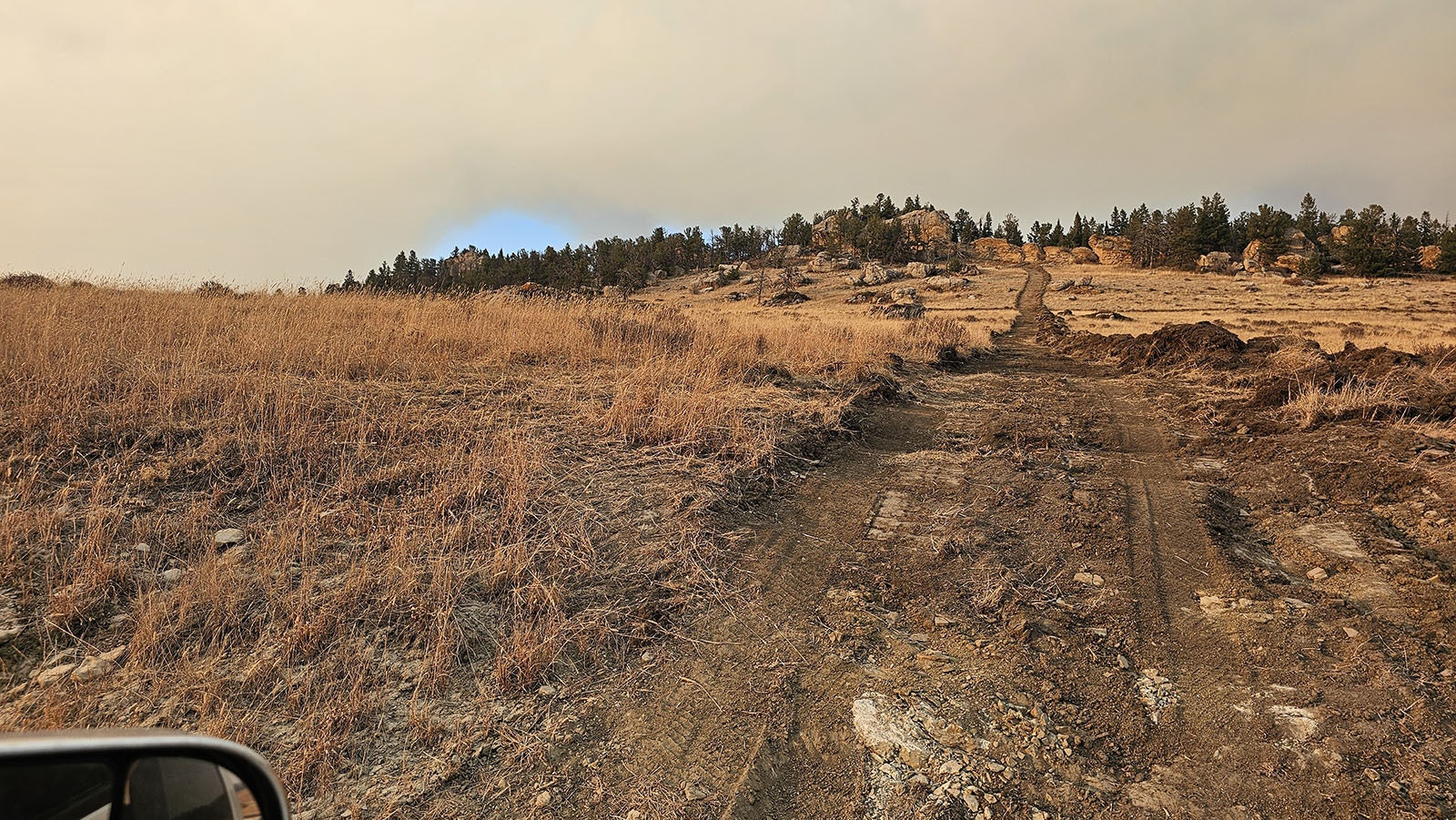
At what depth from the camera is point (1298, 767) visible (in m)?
2.60

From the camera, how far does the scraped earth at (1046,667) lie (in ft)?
8.43

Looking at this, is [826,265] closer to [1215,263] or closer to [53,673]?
[1215,263]

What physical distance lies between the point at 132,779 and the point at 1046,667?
3558 mm

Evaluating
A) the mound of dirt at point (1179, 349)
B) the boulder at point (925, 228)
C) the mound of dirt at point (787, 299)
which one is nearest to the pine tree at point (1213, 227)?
the boulder at point (925, 228)

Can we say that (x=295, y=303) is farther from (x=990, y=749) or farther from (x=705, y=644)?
(x=990, y=749)

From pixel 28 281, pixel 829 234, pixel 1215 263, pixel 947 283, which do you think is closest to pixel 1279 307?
pixel 947 283

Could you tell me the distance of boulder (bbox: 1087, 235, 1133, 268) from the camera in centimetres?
9138

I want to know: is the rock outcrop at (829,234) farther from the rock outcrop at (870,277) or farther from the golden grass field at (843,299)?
the rock outcrop at (870,277)

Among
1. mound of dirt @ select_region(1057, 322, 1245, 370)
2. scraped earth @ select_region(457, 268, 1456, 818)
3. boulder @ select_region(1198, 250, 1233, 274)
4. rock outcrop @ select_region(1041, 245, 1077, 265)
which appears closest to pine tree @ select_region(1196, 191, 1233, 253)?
boulder @ select_region(1198, 250, 1233, 274)

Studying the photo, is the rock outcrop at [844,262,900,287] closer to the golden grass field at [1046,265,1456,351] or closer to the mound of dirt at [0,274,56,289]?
the golden grass field at [1046,265,1456,351]

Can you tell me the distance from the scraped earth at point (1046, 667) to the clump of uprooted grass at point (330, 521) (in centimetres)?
55

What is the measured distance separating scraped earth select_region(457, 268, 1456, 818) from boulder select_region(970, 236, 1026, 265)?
341ft

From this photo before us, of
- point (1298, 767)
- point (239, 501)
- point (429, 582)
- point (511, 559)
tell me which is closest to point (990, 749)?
point (1298, 767)

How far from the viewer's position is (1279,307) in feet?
134
